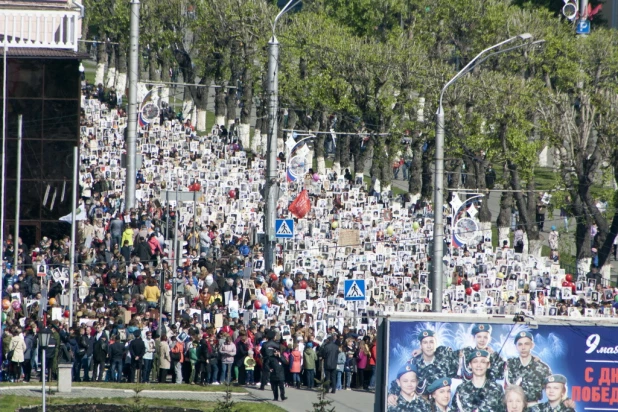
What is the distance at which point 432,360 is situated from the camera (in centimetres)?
2506

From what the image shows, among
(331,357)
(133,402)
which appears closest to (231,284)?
(331,357)

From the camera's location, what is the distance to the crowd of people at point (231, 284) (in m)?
33.2

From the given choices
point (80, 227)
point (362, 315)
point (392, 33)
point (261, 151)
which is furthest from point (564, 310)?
point (392, 33)

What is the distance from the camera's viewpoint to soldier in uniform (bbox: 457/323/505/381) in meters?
25.1

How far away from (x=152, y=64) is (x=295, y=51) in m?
15.9

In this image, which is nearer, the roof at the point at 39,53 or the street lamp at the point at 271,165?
the street lamp at the point at 271,165

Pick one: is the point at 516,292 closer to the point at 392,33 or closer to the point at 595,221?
the point at 595,221

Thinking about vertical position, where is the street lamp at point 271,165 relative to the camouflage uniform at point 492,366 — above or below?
above

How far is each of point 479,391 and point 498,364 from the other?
0.54 m

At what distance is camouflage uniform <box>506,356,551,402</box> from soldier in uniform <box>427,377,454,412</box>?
1.04m

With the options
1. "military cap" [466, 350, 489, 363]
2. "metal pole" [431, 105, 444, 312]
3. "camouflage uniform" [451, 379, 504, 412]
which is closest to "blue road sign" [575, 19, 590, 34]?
"metal pole" [431, 105, 444, 312]

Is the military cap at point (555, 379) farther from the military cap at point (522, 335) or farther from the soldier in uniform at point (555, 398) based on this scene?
the military cap at point (522, 335)

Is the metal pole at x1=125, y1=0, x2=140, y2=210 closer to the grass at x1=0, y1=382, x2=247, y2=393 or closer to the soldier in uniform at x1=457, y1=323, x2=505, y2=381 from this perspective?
the grass at x1=0, y1=382, x2=247, y2=393

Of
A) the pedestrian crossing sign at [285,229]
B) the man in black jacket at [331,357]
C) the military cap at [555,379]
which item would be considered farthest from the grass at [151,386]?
the military cap at [555,379]
